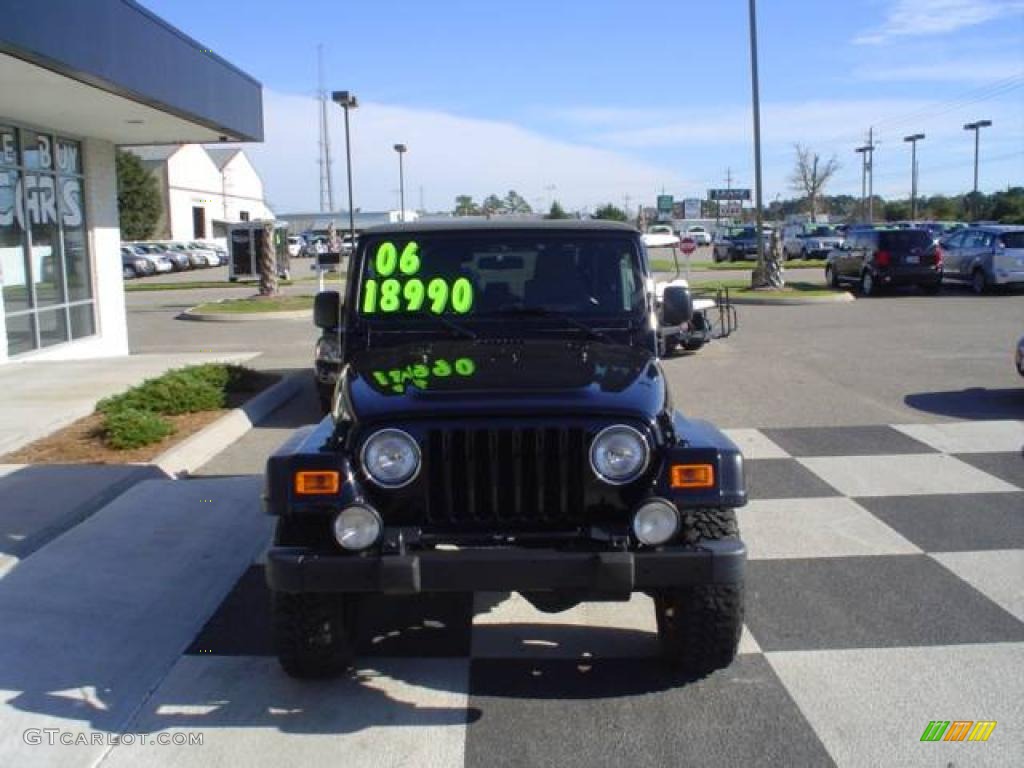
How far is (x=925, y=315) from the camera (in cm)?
2017

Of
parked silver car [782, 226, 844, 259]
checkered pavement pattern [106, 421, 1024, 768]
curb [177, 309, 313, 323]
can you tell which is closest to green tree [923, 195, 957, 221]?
parked silver car [782, 226, 844, 259]

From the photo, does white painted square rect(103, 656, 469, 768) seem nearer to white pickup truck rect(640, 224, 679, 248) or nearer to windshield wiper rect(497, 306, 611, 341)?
windshield wiper rect(497, 306, 611, 341)

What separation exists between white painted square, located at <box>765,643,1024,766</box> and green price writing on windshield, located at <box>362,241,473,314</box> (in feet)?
7.64

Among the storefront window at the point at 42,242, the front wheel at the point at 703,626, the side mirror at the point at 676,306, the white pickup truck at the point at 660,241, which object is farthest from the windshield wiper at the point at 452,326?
the storefront window at the point at 42,242

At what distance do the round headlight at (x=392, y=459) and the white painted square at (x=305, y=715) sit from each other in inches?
36.1

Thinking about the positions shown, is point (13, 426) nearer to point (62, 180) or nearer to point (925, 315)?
point (62, 180)

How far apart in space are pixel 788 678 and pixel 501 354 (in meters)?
1.86

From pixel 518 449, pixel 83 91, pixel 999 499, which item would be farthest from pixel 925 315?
pixel 518 449

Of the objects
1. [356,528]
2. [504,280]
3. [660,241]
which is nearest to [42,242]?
[660,241]

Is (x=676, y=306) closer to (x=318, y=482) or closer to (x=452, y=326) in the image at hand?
(x=452, y=326)

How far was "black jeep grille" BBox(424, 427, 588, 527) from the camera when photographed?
12.7ft

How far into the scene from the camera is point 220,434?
9188mm

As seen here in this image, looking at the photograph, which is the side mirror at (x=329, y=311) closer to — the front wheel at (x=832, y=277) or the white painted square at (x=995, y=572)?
the white painted square at (x=995, y=572)

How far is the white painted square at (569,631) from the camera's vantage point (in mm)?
4594
